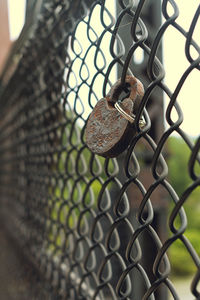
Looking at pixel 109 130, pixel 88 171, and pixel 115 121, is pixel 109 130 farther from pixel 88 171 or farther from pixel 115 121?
A: pixel 88 171

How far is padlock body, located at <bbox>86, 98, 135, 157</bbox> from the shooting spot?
799mm

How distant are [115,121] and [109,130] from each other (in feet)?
0.07

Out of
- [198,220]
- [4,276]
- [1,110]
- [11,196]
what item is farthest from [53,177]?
[198,220]

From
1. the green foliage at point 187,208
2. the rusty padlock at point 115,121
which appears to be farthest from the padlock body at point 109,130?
the green foliage at point 187,208

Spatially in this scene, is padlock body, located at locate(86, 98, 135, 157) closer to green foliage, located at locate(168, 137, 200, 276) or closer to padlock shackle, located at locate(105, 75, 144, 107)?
padlock shackle, located at locate(105, 75, 144, 107)

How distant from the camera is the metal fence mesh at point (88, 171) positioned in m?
0.75

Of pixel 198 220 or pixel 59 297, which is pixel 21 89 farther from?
pixel 198 220

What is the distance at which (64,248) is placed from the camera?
1.65 m

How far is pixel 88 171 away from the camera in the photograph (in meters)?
1.78

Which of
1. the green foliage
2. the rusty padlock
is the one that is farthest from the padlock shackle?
the green foliage

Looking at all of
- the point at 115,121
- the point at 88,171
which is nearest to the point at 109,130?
the point at 115,121

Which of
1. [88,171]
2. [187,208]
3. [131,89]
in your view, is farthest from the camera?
[187,208]

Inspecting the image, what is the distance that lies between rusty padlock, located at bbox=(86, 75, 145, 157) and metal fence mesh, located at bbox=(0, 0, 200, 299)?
1.1 inches

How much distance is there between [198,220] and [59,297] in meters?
7.81
